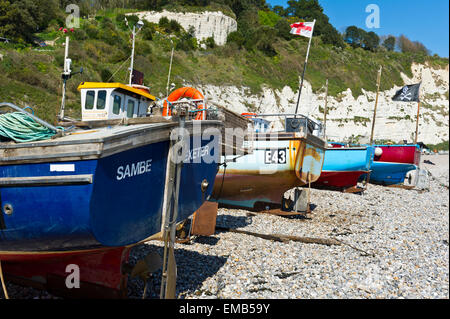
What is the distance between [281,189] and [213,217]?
412 cm

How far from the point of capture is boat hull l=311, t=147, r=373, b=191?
17000 mm

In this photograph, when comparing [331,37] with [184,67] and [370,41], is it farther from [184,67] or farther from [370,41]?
[184,67]

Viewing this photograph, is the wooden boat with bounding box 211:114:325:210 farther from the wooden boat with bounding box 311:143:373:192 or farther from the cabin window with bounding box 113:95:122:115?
the wooden boat with bounding box 311:143:373:192

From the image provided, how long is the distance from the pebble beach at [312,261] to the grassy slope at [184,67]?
26.4 feet

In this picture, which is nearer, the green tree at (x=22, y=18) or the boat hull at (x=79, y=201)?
the boat hull at (x=79, y=201)

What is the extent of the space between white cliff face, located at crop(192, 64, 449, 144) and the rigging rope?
92.8ft

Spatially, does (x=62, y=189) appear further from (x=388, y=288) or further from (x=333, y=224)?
(x=333, y=224)

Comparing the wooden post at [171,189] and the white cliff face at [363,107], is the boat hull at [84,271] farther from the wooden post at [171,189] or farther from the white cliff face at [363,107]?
the white cliff face at [363,107]

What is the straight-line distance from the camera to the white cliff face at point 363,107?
37.2 meters

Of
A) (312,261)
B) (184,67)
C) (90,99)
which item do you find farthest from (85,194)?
(184,67)

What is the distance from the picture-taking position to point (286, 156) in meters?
11.0

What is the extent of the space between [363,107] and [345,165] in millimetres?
36323

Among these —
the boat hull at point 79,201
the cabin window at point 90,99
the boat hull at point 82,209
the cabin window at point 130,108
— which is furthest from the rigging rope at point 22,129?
the cabin window at point 130,108
